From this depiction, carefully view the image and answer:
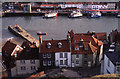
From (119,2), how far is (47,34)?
27.6 meters

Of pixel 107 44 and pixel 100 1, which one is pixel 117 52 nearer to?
pixel 107 44

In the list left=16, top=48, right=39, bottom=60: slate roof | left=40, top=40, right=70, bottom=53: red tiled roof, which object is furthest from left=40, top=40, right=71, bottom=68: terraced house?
left=16, top=48, right=39, bottom=60: slate roof

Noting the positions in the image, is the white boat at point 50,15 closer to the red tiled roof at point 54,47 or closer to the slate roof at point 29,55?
the slate roof at point 29,55

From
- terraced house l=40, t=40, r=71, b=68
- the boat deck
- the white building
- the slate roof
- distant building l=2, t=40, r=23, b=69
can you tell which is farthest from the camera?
the boat deck

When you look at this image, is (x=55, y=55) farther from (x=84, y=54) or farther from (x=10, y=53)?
(x=10, y=53)

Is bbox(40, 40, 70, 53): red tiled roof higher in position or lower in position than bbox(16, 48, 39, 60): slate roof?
higher

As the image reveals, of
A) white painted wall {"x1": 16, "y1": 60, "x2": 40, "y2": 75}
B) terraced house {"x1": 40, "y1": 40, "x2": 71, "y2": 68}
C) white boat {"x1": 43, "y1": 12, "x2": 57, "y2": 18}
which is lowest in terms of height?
white painted wall {"x1": 16, "y1": 60, "x2": 40, "y2": 75}

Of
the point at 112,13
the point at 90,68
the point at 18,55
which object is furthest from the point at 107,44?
the point at 112,13

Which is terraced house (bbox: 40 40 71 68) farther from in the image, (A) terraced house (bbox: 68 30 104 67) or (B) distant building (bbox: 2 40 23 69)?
(B) distant building (bbox: 2 40 23 69)

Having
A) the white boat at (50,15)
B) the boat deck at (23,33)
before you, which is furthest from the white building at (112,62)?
the white boat at (50,15)

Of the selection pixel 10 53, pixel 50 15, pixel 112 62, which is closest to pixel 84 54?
pixel 112 62

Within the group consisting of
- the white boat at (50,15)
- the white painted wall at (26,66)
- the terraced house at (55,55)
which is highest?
the white boat at (50,15)

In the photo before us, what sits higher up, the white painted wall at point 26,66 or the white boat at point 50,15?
the white boat at point 50,15

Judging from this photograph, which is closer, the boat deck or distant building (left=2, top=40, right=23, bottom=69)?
distant building (left=2, top=40, right=23, bottom=69)
